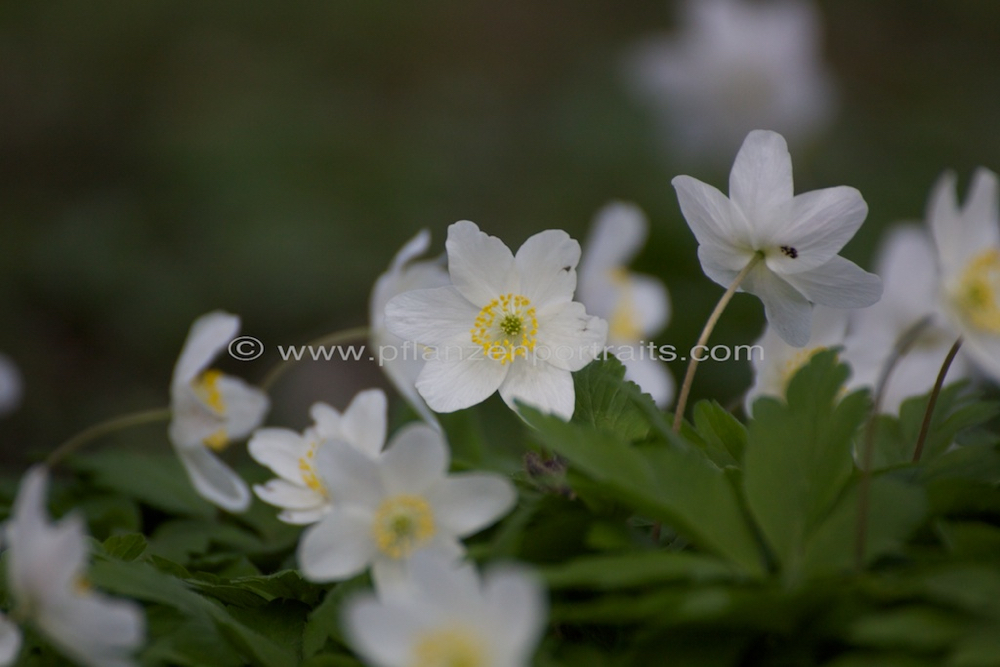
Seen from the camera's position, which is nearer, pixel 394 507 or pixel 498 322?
pixel 394 507

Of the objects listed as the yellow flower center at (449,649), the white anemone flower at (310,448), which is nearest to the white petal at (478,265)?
the white anemone flower at (310,448)

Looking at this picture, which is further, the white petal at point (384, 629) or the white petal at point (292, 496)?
the white petal at point (292, 496)

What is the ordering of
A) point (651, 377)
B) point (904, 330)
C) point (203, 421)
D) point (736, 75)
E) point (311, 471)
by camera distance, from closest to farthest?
1. point (311, 471)
2. point (203, 421)
3. point (904, 330)
4. point (651, 377)
5. point (736, 75)

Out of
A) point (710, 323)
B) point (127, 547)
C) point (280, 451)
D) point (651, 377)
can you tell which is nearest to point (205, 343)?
point (280, 451)

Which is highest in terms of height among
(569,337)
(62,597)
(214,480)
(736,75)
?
(736,75)

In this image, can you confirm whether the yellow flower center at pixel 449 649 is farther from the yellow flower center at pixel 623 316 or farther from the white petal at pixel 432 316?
the yellow flower center at pixel 623 316

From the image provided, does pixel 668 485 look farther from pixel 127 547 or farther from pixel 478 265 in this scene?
pixel 127 547

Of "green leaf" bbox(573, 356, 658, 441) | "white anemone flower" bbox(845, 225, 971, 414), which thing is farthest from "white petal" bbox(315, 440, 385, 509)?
"white anemone flower" bbox(845, 225, 971, 414)

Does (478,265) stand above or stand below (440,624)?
above

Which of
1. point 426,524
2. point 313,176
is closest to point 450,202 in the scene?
point 313,176
